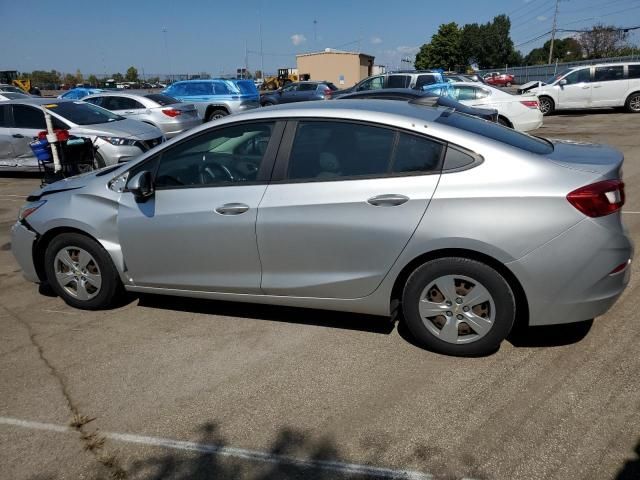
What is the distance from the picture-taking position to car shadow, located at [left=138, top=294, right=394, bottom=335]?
403 centimetres

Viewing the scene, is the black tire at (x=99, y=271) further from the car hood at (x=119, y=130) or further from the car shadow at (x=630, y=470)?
the car hood at (x=119, y=130)

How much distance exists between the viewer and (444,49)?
86.4 meters

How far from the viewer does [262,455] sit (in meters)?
2.67

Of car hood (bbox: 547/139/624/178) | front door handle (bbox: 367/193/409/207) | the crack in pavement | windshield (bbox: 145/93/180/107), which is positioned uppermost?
windshield (bbox: 145/93/180/107)

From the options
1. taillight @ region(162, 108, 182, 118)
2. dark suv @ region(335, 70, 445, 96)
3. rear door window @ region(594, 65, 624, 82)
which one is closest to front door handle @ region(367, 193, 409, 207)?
taillight @ region(162, 108, 182, 118)

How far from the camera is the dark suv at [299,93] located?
74.0 ft

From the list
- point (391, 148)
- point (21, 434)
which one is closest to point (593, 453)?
point (391, 148)

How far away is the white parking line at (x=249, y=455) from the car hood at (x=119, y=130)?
24.8ft

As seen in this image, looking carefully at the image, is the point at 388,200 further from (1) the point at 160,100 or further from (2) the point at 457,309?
(1) the point at 160,100

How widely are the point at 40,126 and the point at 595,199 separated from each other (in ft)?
33.3

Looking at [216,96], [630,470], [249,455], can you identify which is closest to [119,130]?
[249,455]

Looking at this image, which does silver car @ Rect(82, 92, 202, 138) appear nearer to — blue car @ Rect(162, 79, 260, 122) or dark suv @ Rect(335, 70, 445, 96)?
blue car @ Rect(162, 79, 260, 122)

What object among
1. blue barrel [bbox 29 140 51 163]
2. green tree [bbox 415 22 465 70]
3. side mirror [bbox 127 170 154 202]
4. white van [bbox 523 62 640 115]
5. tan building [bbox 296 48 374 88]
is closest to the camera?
side mirror [bbox 127 170 154 202]

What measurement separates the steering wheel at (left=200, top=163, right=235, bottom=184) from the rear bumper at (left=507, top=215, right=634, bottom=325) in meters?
2.01
